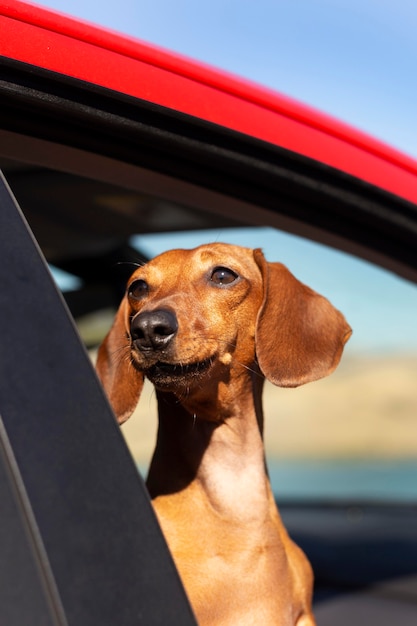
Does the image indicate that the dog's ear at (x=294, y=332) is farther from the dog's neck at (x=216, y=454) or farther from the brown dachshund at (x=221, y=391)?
the dog's neck at (x=216, y=454)

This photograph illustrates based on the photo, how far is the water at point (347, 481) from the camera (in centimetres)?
441

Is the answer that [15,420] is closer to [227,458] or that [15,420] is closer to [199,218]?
[227,458]

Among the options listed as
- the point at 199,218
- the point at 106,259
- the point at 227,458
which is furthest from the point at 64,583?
the point at 106,259

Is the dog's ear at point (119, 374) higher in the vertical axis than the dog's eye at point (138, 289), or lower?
lower

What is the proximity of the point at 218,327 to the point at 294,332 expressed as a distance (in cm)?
18

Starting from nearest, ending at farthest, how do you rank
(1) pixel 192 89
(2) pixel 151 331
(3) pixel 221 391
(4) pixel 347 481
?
(1) pixel 192 89, (2) pixel 151 331, (3) pixel 221 391, (4) pixel 347 481

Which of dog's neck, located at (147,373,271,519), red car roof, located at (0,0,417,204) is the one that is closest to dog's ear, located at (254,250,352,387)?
dog's neck, located at (147,373,271,519)

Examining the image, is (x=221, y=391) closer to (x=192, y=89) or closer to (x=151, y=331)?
(x=151, y=331)

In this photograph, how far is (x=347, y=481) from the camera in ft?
21.7

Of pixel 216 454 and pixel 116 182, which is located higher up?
pixel 116 182

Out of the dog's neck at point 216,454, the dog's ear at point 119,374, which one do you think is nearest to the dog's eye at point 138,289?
the dog's ear at point 119,374

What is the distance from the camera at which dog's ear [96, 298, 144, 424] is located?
202cm

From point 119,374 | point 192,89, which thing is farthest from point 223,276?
point 192,89

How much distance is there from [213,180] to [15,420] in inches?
32.0
